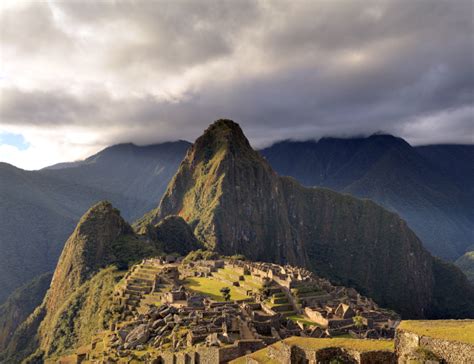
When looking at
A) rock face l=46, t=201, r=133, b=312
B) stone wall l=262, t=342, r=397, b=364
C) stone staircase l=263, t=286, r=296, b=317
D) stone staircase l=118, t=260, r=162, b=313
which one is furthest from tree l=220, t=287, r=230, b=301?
rock face l=46, t=201, r=133, b=312

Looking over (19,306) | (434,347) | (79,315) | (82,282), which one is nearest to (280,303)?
(434,347)

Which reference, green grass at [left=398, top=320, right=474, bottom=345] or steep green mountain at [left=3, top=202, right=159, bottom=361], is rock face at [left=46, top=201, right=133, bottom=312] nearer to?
steep green mountain at [left=3, top=202, right=159, bottom=361]

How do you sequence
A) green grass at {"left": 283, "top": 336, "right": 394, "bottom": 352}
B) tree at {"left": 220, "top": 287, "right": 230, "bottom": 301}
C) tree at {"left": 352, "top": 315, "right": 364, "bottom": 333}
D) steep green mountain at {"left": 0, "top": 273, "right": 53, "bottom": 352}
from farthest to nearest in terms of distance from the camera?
steep green mountain at {"left": 0, "top": 273, "right": 53, "bottom": 352}, tree at {"left": 220, "top": 287, "right": 230, "bottom": 301}, tree at {"left": 352, "top": 315, "right": 364, "bottom": 333}, green grass at {"left": 283, "top": 336, "right": 394, "bottom": 352}

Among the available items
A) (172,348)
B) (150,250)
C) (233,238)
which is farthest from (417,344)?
(233,238)

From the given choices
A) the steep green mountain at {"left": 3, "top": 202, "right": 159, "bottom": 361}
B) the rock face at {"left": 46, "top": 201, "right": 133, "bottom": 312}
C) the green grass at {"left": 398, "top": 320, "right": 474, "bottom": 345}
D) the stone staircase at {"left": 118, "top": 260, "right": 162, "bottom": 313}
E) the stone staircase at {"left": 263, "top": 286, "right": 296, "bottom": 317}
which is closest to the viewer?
the green grass at {"left": 398, "top": 320, "right": 474, "bottom": 345}

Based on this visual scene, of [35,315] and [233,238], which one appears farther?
[233,238]

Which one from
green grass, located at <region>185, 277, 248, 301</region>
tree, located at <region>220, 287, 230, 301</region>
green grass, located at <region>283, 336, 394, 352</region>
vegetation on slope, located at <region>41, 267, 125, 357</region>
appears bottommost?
vegetation on slope, located at <region>41, 267, 125, 357</region>

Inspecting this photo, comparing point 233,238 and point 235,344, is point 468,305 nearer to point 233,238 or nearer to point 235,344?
point 233,238
